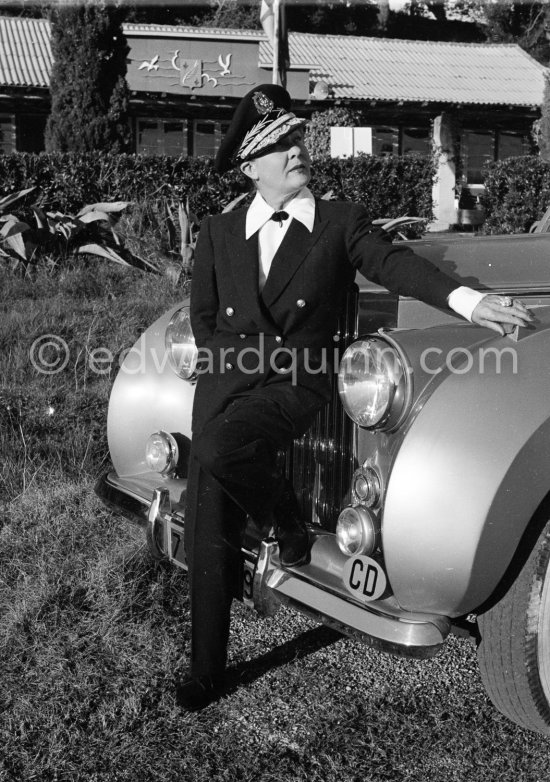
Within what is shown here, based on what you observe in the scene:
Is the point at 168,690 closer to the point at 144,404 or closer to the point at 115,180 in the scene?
the point at 144,404

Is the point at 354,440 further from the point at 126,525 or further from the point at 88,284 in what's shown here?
the point at 88,284

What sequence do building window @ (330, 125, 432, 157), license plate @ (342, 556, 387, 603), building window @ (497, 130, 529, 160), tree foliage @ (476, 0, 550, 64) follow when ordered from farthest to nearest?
1. tree foliage @ (476, 0, 550, 64)
2. building window @ (497, 130, 529, 160)
3. building window @ (330, 125, 432, 157)
4. license plate @ (342, 556, 387, 603)

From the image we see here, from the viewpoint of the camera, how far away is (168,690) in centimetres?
259

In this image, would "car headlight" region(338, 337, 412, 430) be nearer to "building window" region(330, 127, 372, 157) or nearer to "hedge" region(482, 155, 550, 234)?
"building window" region(330, 127, 372, 157)

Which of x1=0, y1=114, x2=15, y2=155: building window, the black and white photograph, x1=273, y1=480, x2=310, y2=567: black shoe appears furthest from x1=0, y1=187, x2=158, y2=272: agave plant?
x1=0, y1=114, x2=15, y2=155: building window

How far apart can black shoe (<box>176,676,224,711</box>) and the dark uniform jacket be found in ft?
2.44

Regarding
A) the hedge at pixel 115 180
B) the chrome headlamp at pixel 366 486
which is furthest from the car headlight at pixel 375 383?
the hedge at pixel 115 180

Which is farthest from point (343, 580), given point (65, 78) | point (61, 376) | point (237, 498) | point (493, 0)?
point (493, 0)

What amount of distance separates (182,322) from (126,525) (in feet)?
3.30

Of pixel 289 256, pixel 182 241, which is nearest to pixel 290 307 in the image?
pixel 289 256

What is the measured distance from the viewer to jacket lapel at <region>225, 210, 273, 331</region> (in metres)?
2.68

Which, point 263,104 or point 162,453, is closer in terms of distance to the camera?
point 263,104

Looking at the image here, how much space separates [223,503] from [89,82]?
40.7 ft

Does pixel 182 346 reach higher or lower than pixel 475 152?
higher
